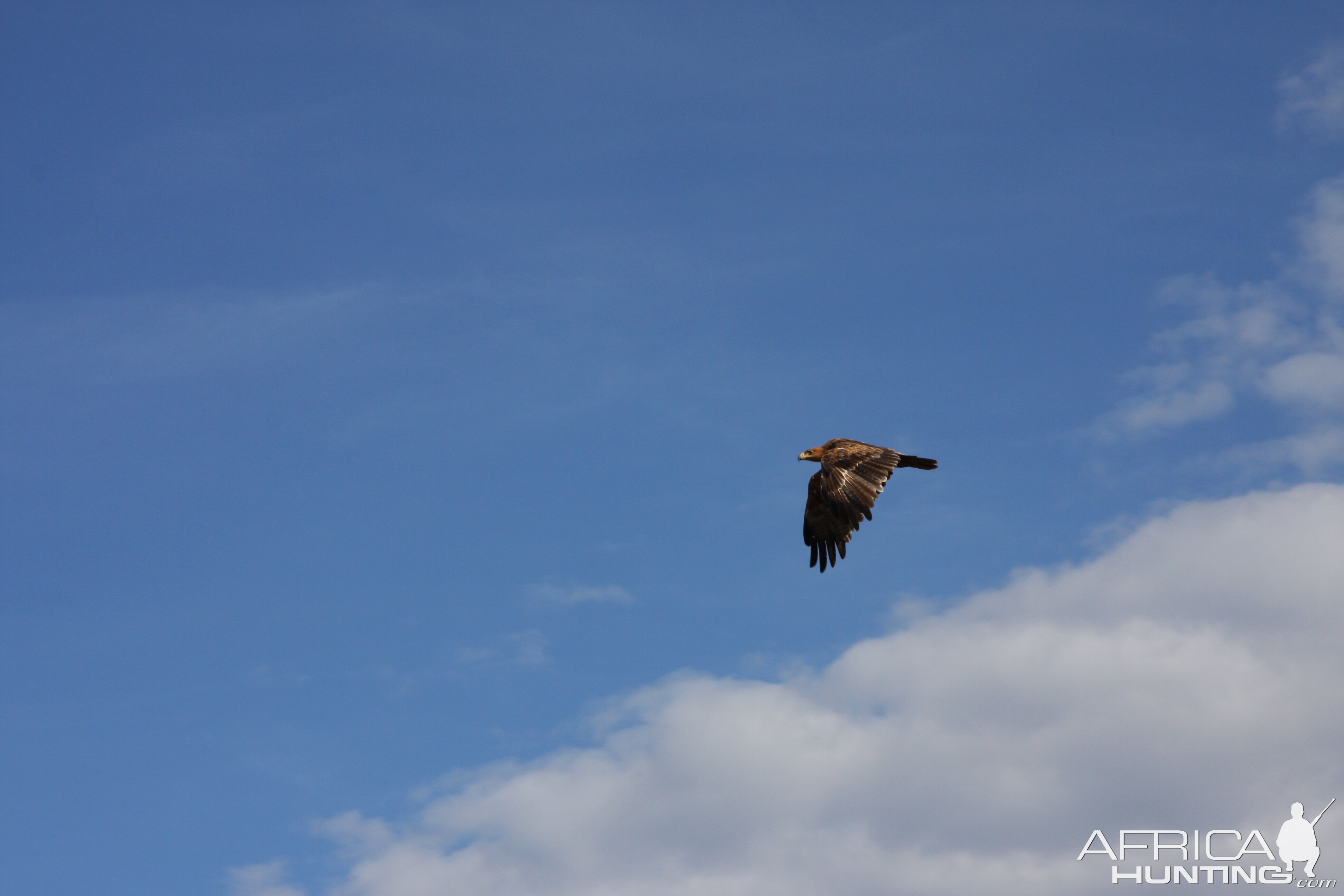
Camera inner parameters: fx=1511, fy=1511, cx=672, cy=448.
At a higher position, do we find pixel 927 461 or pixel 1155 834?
pixel 927 461

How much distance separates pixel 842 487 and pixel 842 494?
176 mm

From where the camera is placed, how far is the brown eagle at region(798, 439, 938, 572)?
36375 millimetres

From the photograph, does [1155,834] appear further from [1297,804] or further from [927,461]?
[927,461]

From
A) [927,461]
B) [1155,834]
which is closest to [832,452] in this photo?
[927,461]

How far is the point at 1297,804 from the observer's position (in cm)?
4756

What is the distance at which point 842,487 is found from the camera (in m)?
36.5

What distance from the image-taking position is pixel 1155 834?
1905 inches

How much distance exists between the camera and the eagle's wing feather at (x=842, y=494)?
119ft

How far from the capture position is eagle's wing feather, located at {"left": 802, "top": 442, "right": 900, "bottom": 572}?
119 feet

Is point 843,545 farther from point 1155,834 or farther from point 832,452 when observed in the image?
point 1155,834

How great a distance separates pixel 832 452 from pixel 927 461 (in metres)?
2.42

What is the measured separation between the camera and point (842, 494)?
119 ft

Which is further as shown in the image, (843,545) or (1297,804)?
(1297,804)

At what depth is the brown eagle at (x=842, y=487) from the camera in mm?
36375
